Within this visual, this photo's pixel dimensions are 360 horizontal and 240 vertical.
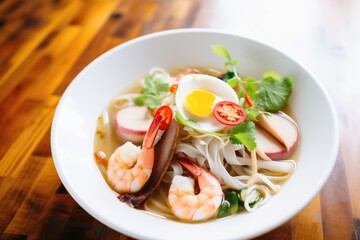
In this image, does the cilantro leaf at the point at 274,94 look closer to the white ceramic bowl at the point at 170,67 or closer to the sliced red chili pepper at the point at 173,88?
the white ceramic bowl at the point at 170,67

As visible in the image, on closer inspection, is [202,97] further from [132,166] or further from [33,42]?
[33,42]

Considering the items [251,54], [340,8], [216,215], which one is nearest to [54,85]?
[251,54]

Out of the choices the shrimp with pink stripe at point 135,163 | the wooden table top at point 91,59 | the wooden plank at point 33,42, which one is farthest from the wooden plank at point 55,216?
the wooden plank at point 33,42

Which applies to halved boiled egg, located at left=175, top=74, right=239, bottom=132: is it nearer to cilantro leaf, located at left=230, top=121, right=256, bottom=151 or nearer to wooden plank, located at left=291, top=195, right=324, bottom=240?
cilantro leaf, located at left=230, top=121, right=256, bottom=151

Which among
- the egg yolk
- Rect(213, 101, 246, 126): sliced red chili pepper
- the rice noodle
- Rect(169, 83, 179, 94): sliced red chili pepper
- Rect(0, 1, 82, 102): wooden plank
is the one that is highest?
Rect(213, 101, 246, 126): sliced red chili pepper

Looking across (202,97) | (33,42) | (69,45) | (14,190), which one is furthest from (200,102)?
(33,42)

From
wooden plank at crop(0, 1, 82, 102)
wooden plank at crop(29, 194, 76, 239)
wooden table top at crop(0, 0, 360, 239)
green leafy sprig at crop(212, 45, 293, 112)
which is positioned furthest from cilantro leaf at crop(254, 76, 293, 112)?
wooden plank at crop(0, 1, 82, 102)

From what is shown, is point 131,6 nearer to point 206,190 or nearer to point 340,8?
point 340,8
